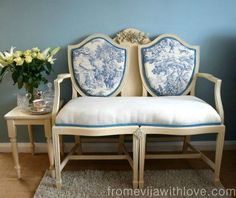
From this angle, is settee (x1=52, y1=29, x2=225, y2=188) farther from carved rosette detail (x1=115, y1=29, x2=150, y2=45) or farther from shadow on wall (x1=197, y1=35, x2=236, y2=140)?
shadow on wall (x1=197, y1=35, x2=236, y2=140)

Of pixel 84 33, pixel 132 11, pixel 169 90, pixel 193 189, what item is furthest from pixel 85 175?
pixel 132 11

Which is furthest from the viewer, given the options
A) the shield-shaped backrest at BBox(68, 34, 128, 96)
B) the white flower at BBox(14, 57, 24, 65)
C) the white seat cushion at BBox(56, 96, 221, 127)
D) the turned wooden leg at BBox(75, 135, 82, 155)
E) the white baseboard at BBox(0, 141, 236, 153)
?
the white baseboard at BBox(0, 141, 236, 153)

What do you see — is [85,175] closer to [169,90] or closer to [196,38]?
[169,90]

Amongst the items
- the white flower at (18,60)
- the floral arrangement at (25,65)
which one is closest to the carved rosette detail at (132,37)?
the floral arrangement at (25,65)

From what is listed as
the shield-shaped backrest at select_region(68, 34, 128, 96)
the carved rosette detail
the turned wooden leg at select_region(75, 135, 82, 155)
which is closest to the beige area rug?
the turned wooden leg at select_region(75, 135, 82, 155)

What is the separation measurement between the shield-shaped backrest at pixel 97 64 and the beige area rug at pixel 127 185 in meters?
0.58

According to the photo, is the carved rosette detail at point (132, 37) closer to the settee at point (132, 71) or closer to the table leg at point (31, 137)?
the settee at point (132, 71)

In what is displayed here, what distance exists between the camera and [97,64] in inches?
68.1

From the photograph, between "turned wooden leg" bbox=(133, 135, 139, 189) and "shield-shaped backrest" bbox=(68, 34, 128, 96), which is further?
"shield-shaped backrest" bbox=(68, 34, 128, 96)

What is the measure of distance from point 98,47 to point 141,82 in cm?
41

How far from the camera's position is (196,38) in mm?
1829

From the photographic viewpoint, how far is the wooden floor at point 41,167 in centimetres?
154

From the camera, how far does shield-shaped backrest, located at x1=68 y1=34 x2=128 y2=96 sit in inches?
68.1

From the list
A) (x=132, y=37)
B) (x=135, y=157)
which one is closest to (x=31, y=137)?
(x=135, y=157)
